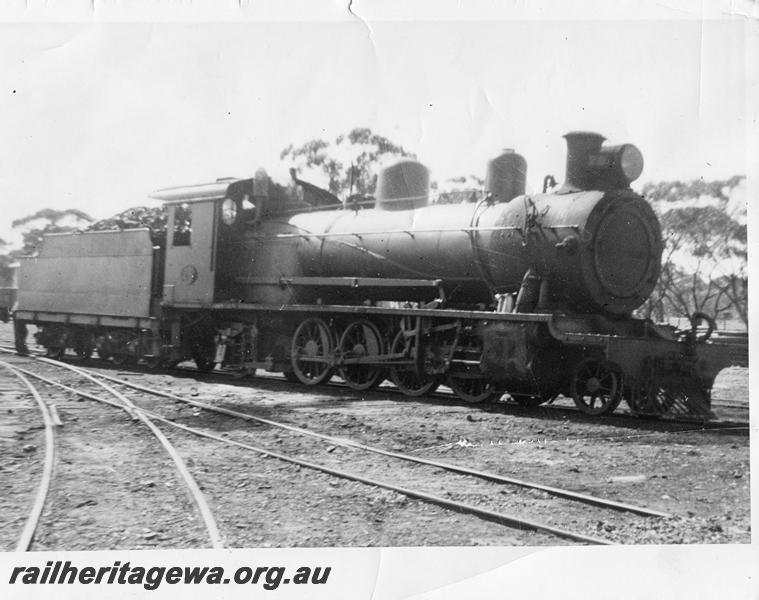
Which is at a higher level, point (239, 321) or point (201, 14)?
point (201, 14)

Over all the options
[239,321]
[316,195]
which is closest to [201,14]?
[316,195]

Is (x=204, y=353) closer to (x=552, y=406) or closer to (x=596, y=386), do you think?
(x=552, y=406)

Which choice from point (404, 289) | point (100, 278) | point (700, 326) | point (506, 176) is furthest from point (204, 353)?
point (700, 326)

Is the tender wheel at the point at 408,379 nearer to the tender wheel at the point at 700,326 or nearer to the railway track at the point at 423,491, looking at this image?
the railway track at the point at 423,491

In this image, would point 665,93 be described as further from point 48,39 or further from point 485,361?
point 48,39

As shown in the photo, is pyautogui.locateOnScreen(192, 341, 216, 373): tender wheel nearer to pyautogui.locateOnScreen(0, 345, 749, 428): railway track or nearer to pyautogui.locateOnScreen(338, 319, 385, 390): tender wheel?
pyautogui.locateOnScreen(0, 345, 749, 428): railway track

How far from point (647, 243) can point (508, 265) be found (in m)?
1.20

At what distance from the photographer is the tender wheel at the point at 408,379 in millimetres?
6652

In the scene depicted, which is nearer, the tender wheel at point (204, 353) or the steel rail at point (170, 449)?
the steel rail at point (170, 449)

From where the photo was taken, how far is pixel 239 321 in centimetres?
786

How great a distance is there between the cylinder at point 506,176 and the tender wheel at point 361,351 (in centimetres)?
186

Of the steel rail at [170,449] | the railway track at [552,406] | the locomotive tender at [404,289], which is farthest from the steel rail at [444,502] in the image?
the locomotive tender at [404,289]

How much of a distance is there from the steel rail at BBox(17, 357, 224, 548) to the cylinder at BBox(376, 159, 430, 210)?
2.30m

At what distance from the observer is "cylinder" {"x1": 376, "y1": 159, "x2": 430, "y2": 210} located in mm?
4910
